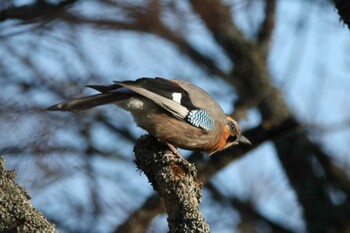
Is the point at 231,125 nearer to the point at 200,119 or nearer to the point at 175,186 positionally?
the point at 200,119

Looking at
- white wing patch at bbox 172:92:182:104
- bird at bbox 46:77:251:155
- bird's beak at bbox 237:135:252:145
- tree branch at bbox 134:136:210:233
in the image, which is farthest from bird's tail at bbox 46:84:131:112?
bird's beak at bbox 237:135:252:145

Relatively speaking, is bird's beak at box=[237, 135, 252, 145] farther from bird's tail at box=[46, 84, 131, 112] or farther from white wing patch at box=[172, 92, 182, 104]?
bird's tail at box=[46, 84, 131, 112]

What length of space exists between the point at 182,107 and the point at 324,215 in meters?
3.62

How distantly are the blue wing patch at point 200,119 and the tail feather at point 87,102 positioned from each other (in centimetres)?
66

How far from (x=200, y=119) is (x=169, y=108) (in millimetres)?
334

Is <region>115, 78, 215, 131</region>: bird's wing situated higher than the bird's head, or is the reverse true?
<region>115, 78, 215, 131</region>: bird's wing

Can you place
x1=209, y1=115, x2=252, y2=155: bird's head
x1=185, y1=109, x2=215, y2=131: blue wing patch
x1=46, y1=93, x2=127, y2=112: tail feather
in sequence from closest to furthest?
x1=46, y1=93, x2=127, y2=112: tail feather, x1=185, y1=109, x2=215, y2=131: blue wing patch, x1=209, y1=115, x2=252, y2=155: bird's head

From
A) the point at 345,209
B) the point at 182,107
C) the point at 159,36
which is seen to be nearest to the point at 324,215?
the point at 345,209

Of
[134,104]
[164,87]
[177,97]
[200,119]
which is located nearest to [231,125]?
[200,119]

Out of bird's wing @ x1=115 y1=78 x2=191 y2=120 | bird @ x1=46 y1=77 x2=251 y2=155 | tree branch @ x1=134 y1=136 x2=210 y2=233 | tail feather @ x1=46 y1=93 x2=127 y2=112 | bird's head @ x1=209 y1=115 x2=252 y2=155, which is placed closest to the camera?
tree branch @ x1=134 y1=136 x2=210 y2=233

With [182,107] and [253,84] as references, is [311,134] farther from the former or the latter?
[182,107]

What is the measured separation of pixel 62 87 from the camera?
7.07 meters

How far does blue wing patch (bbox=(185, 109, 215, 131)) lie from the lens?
6043 mm

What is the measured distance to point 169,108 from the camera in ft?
19.5
